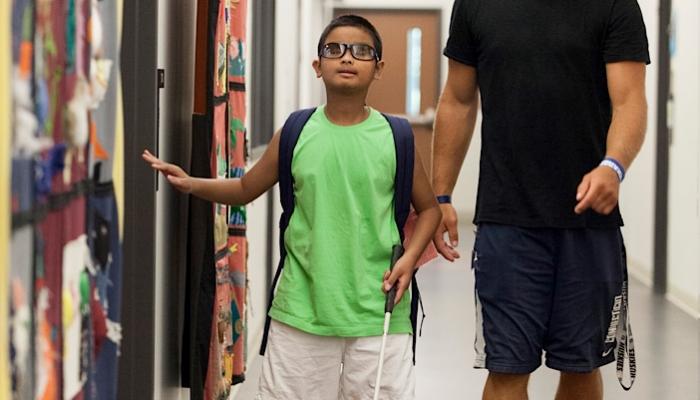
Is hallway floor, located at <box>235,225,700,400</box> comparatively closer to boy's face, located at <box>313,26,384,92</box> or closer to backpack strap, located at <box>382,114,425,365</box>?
backpack strap, located at <box>382,114,425,365</box>

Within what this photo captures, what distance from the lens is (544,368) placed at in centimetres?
524

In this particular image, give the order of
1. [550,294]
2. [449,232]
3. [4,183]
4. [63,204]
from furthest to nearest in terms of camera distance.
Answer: [449,232], [550,294], [63,204], [4,183]

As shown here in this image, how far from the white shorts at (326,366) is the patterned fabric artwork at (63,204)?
0.55 metres

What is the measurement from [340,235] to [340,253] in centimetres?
4

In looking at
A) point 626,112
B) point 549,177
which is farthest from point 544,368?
point 626,112

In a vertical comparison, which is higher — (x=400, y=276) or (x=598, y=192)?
(x=598, y=192)

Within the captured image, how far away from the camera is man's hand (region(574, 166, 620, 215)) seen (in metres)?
2.53

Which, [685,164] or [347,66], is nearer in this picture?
[347,66]

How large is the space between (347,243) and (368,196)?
111 millimetres

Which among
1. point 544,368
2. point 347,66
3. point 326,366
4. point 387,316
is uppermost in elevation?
point 347,66

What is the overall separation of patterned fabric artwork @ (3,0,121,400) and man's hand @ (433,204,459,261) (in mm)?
934

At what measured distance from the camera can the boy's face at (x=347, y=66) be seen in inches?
104

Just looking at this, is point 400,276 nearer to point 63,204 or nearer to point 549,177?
point 549,177

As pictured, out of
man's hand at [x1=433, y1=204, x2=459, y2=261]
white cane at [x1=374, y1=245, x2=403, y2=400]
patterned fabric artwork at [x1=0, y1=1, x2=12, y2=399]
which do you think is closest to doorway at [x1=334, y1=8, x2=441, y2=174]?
man's hand at [x1=433, y1=204, x2=459, y2=261]
